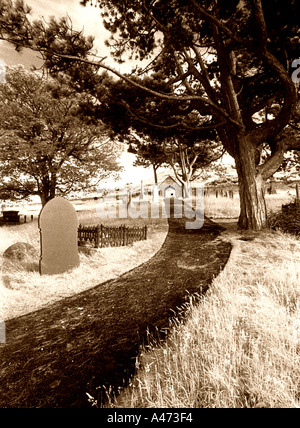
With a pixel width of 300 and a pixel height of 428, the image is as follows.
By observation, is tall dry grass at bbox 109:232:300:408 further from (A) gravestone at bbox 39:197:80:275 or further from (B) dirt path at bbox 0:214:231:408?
(A) gravestone at bbox 39:197:80:275

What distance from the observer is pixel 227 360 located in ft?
8.11

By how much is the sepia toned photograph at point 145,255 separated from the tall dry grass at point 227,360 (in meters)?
0.02

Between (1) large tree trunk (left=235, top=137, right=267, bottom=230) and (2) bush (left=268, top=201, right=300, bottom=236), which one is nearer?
(2) bush (left=268, top=201, right=300, bottom=236)

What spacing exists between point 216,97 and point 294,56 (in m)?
3.09

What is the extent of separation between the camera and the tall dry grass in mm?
2189

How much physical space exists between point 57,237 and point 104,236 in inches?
115

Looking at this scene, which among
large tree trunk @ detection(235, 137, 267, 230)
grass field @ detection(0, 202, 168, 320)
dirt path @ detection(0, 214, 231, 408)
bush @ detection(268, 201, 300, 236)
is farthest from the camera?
large tree trunk @ detection(235, 137, 267, 230)

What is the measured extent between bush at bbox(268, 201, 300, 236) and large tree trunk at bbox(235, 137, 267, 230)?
1.42ft

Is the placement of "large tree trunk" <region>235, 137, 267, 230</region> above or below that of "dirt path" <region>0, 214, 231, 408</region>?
above

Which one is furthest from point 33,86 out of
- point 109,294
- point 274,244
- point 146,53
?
point 274,244

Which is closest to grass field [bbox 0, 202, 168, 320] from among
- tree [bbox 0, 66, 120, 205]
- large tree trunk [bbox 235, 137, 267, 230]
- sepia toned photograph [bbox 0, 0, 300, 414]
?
sepia toned photograph [bbox 0, 0, 300, 414]

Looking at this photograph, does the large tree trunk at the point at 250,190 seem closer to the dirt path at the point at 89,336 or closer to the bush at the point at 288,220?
the bush at the point at 288,220

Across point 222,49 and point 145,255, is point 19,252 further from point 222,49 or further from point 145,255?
point 222,49

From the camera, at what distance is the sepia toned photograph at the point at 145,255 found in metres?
2.50
